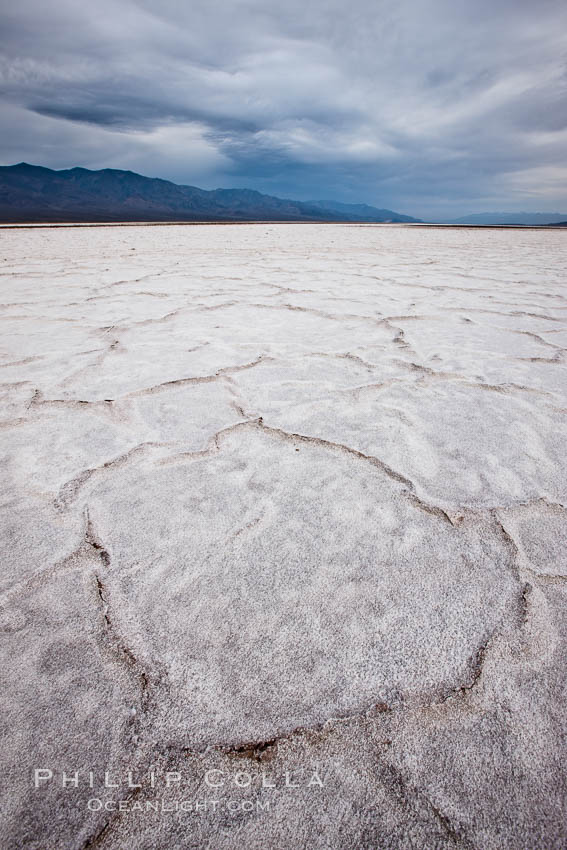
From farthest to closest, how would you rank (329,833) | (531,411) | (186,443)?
(531,411), (186,443), (329,833)

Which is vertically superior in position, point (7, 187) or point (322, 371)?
point (7, 187)

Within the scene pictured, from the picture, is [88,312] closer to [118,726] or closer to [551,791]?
[118,726]

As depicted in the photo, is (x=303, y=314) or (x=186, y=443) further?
(x=303, y=314)

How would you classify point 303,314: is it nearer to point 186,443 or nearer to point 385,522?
point 186,443

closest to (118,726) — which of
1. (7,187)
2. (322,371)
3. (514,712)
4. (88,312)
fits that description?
(514,712)

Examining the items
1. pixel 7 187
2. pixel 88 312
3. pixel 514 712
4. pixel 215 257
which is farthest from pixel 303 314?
pixel 7 187

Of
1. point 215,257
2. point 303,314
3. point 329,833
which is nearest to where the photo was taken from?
point 329,833
